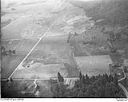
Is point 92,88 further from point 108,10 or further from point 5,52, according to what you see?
point 5,52

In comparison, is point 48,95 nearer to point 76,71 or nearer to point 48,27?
point 76,71

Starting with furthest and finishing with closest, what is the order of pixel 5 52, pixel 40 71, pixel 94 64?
pixel 5 52 → pixel 40 71 → pixel 94 64

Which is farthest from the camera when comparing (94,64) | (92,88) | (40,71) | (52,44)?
(52,44)

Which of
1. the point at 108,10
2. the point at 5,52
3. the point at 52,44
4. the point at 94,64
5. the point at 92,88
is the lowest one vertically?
the point at 92,88

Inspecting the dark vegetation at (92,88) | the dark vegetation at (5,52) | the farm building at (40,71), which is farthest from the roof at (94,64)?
the dark vegetation at (5,52)

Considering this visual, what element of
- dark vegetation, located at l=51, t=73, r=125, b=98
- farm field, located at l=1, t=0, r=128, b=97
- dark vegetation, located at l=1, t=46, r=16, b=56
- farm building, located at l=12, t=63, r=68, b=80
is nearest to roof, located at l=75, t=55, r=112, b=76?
farm field, located at l=1, t=0, r=128, b=97

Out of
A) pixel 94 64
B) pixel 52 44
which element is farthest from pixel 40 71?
pixel 94 64

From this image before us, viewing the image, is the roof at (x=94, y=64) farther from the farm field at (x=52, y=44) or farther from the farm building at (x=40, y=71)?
the farm building at (x=40, y=71)

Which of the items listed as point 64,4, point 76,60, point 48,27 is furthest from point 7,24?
point 76,60

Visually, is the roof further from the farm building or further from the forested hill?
the forested hill
